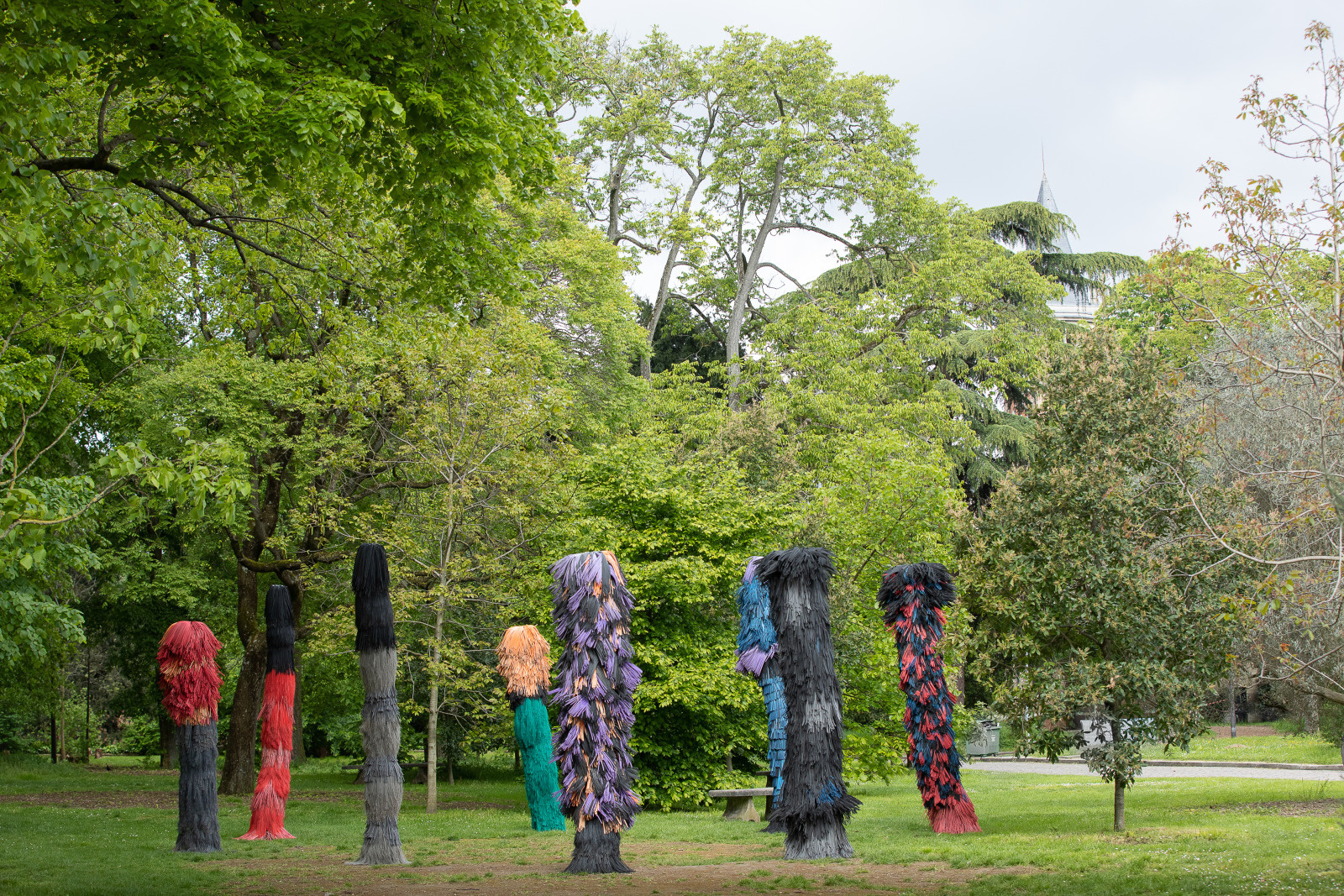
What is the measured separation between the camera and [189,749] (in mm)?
14086

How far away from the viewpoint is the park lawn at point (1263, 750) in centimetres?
2656

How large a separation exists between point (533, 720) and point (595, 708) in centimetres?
542

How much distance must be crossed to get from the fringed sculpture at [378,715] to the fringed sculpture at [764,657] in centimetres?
568

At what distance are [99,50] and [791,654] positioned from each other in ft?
31.3

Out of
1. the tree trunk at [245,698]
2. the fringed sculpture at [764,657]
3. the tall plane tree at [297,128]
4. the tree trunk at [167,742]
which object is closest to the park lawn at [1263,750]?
the fringed sculpture at [764,657]

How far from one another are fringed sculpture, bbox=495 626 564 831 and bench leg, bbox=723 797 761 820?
10.7ft

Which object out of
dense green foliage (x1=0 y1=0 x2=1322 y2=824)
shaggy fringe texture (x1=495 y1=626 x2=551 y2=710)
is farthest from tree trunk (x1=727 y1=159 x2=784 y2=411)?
shaggy fringe texture (x1=495 y1=626 x2=551 y2=710)

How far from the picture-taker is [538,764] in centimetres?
1742

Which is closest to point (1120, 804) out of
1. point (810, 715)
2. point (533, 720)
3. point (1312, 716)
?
point (810, 715)

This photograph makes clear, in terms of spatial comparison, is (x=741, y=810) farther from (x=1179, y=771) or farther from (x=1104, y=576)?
(x=1179, y=771)

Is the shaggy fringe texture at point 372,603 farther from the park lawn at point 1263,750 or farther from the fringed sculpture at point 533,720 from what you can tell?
the park lawn at point 1263,750

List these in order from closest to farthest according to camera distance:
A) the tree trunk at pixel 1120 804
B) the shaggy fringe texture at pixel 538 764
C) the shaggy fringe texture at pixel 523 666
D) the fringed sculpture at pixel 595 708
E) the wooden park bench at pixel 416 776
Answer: the fringed sculpture at pixel 595 708 → the tree trunk at pixel 1120 804 → the shaggy fringe texture at pixel 538 764 → the shaggy fringe texture at pixel 523 666 → the wooden park bench at pixel 416 776

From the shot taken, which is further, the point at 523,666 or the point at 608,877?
the point at 523,666

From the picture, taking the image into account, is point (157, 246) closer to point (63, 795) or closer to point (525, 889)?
point (525, 889)
